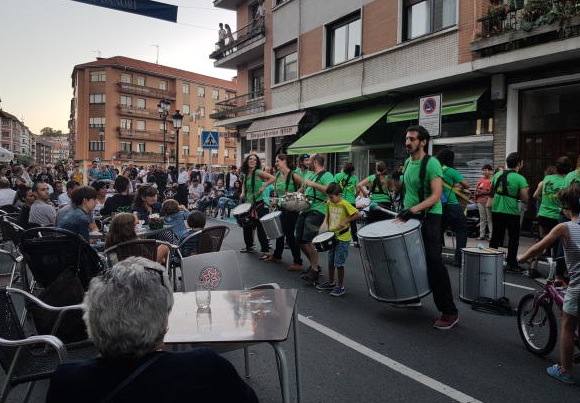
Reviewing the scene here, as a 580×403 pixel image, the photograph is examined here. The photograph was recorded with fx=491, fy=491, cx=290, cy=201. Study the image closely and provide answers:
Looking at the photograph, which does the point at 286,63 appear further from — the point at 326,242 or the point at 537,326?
the point at 537,326

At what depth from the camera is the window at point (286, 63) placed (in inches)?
818

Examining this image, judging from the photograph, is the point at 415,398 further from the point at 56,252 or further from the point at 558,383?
the point at 56,252

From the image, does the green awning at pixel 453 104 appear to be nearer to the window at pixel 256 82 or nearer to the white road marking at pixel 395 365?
the white road marking at pixel 395 365

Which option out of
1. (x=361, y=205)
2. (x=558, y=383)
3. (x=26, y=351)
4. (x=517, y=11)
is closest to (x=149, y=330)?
(x=26, y=351)

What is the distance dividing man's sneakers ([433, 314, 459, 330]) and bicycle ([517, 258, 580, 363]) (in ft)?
2.20

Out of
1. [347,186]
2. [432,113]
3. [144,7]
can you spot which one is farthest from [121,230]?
[432,113]

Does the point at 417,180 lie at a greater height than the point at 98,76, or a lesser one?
lesser

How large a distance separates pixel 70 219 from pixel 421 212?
3763 mm

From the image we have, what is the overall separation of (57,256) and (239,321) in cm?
234

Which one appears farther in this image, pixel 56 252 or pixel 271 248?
pixel 271 248

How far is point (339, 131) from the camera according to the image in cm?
1689

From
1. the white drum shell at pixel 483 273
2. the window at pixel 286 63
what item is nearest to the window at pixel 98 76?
the window at pixel 286 63

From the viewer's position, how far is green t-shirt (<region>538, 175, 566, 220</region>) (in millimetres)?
7546

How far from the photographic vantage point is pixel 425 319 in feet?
17.8
